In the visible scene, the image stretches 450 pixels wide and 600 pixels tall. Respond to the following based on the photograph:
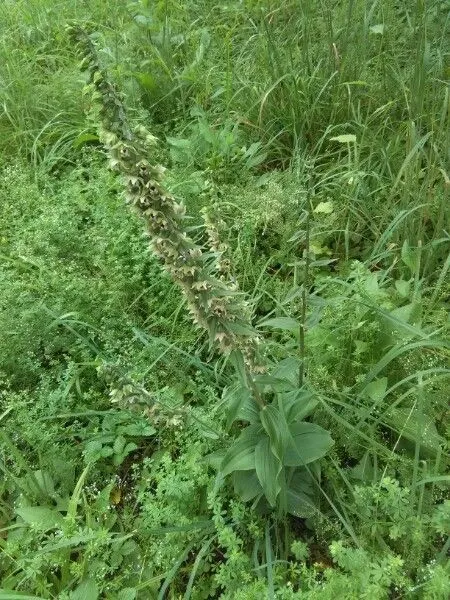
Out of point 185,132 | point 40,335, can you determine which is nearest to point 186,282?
point 40,335

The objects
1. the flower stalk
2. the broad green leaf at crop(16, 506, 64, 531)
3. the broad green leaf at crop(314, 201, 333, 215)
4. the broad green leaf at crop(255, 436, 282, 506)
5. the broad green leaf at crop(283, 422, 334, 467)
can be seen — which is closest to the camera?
the flower stalk

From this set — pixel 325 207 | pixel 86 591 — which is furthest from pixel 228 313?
pixel 325 207

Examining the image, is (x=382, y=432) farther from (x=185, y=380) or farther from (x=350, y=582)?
(x=185, y=380)

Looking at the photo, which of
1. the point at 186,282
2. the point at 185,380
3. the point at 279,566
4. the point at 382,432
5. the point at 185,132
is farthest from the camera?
the point at 185,132

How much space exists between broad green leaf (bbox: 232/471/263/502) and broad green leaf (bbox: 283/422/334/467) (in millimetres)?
121

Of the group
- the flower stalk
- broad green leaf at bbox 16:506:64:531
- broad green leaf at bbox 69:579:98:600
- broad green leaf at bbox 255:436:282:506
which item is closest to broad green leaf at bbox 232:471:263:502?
broad green leaf at bbox 255:436:282:506

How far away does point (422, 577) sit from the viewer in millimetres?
1605

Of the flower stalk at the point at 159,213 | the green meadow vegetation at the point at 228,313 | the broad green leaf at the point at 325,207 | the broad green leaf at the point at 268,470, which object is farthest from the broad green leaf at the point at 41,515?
the broad green leaf at the point at 325,207

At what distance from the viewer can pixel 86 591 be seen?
186 centimetres

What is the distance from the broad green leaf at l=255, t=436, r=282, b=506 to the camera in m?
1.67

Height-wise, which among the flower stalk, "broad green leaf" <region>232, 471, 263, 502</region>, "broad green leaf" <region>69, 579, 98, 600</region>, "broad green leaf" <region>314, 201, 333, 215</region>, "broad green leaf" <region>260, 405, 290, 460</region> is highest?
the flower stalk

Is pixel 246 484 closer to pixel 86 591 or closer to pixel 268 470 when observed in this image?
pixel 268 470

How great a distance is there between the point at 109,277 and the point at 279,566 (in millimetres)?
1541

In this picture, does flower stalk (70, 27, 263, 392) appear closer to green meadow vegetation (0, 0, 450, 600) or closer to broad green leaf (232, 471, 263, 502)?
green meadow vegetation (0, 0, 450, 600)
